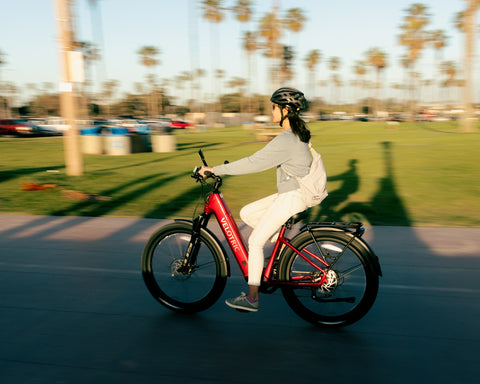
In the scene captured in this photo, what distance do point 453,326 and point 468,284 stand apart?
1.17 meters

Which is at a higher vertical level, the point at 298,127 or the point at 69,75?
the point at 69,75

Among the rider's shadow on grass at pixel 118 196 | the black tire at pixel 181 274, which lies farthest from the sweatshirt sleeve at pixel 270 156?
the rider's shadow on grass at pixel 118 196

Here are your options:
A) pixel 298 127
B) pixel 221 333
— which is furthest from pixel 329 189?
pixel 221 333

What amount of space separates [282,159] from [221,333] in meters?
1.45

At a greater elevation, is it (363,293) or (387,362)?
(363,293)

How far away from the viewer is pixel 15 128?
41.5 m

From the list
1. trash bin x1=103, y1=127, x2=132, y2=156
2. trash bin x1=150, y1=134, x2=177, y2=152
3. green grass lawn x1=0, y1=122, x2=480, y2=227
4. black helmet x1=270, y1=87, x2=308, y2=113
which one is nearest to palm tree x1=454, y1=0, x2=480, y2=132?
green grass lawn x1=0, y1=122, x2=480, y2=227

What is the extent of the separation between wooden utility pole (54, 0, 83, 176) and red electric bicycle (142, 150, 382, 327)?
31.8 feet

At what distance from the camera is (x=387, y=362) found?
3375 mm

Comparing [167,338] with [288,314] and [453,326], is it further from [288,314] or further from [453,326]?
[453,326]

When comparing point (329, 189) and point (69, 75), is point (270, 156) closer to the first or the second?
point (329, 189)

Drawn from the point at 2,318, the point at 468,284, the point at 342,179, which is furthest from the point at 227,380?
the point at 342,179

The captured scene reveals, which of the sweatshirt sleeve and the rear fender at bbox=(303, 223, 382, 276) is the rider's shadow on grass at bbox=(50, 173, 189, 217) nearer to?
the sweatshirt sleeve

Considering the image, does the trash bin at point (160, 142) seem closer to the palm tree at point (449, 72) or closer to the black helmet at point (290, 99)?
the black helmet at point (290, 99)
